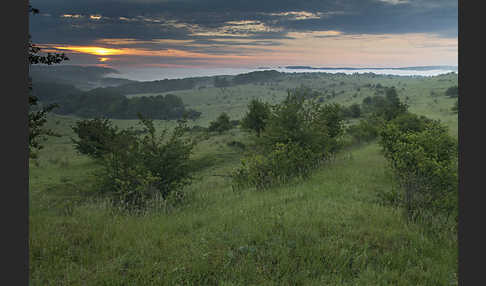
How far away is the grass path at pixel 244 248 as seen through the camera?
4828 mm

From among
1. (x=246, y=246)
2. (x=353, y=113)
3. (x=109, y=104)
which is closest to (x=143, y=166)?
(x=246, y=246)

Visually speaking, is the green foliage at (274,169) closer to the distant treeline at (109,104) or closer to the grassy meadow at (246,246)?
the grassy meadow at (246,246)

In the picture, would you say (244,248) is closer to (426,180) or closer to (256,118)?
(426,180)

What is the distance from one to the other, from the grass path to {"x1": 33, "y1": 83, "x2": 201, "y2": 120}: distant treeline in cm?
10271

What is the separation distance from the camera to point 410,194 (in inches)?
330

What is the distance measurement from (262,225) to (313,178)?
6974 mm

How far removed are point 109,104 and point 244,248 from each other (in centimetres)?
14150

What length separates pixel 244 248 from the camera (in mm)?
5586

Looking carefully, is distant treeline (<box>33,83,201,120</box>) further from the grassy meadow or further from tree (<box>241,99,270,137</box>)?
the grassy meadow

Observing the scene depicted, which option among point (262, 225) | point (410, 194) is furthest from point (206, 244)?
point (410, 194)

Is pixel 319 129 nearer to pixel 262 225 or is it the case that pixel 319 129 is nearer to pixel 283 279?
pixel 262 225

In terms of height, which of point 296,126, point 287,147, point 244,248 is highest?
point 296,126

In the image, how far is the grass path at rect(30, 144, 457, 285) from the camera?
4.83 m

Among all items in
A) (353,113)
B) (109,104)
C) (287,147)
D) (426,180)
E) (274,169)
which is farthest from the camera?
(109,104)
